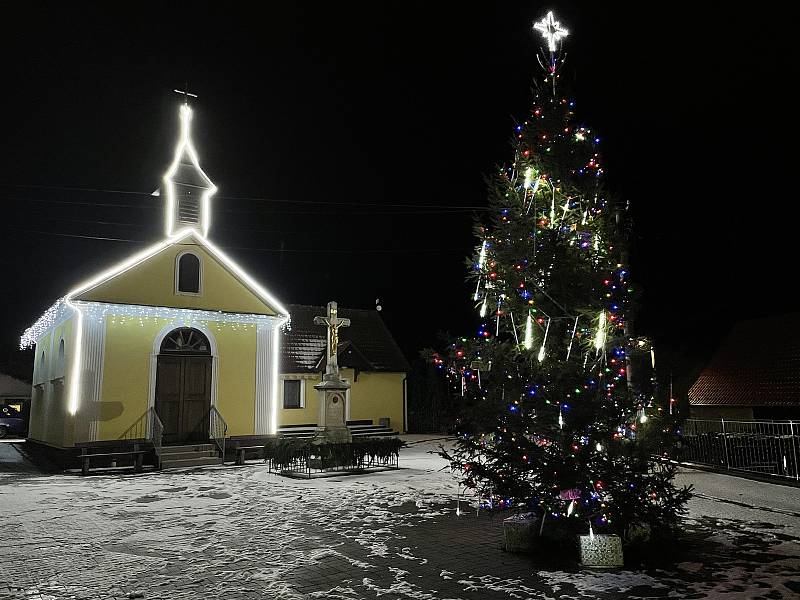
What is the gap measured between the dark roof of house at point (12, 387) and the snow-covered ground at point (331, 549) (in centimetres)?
4163

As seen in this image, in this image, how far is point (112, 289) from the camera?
1773 cm

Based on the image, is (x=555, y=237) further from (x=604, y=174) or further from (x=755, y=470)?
(x=755, y=470)

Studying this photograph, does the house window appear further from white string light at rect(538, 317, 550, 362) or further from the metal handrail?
white string light at rect(538, 317, 550, 362)

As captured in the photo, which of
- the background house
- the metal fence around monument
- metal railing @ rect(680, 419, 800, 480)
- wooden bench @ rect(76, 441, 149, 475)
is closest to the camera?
metal railing @ rect(680, 419, 800, 480)

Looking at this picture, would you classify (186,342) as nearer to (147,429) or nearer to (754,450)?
(147,429)

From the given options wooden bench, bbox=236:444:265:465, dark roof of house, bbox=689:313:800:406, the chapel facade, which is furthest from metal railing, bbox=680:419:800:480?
the chapel facade

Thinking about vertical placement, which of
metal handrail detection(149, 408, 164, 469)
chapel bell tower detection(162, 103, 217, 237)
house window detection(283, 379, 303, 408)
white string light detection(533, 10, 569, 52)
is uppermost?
chapel bell tower detection(162, 103, 217, 237)

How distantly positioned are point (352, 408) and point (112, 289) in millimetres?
12509

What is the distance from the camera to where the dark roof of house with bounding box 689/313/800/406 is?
19.1m

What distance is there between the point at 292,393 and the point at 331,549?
19.2 metres

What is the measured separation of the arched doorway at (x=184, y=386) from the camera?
18062 millimetres

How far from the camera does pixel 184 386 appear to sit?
18.4 meters

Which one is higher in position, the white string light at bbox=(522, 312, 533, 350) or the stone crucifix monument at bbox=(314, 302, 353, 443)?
the white string light at bbox=(522, 312, 533, 350)

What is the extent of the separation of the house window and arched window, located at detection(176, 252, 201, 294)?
8.03 metres
